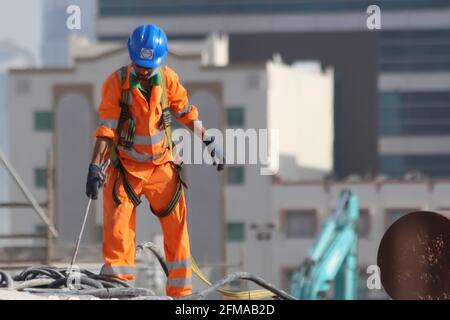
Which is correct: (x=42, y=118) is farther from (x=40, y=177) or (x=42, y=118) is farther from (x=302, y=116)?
(x=302, y=116)

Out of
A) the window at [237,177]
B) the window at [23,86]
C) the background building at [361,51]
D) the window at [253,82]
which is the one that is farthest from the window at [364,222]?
the window at [23,86]

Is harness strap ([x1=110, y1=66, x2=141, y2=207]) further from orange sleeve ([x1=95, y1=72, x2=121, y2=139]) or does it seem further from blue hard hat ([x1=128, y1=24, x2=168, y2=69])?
blue hard hat ([x1=128, y1=24, x2=168, y2=69])

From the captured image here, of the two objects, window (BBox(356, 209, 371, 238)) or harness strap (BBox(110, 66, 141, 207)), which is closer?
harness strap (BBox(110, 66, 141, 207))

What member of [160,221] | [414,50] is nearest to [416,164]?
[414,50]

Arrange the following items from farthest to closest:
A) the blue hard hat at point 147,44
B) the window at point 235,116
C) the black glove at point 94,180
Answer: the window at point 235,116 < the black glove at point 94,180 < the blue hard hat at point 147,44

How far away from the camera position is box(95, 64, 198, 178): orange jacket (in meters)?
10.3

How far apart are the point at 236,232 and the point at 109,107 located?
343 feet

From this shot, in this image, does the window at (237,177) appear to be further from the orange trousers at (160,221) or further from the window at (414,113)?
the orange trousers at (160,221)

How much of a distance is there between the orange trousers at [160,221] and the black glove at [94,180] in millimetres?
268

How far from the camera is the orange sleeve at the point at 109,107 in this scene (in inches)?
406

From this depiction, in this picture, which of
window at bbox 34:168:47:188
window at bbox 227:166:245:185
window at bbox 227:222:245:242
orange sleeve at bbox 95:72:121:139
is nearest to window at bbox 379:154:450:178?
window at bbox 227:166:245:185

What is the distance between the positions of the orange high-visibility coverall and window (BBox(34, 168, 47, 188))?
342 feet

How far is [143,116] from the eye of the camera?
10422mm
